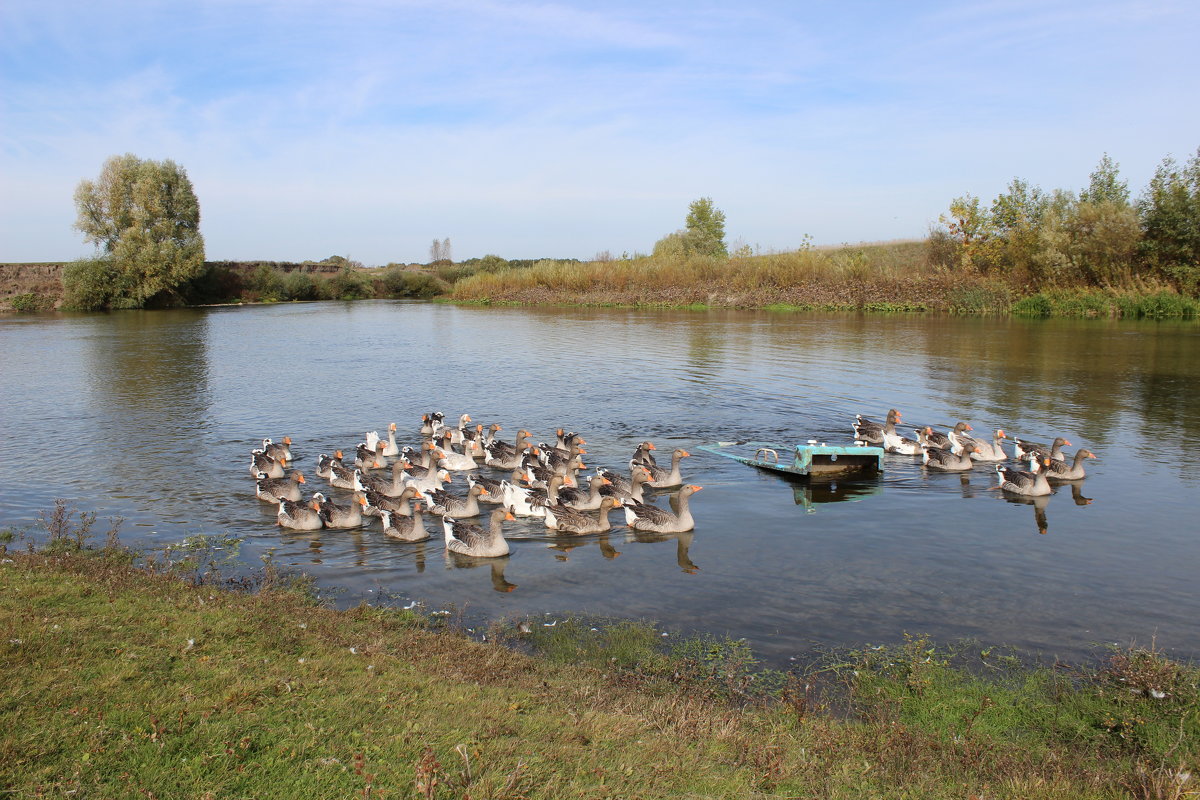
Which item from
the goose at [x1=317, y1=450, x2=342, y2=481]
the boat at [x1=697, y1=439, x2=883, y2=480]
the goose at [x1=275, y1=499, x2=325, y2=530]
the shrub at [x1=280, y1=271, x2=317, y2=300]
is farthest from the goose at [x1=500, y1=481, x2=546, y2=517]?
the shrub at [x1=280, y1=271, x2=317, y2=300]

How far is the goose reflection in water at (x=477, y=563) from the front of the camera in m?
10.8

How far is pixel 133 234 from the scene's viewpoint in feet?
215

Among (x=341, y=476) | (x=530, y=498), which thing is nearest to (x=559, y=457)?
(x=530, y=498)

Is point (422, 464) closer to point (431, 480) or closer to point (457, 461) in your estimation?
point (431, 480)

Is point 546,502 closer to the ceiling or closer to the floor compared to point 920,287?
closer to the floor

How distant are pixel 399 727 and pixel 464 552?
18.9ft

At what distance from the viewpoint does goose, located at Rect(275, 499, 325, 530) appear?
41.0 feet

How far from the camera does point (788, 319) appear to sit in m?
49.3

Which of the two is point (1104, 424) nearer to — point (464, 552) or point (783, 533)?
point (783, 533)

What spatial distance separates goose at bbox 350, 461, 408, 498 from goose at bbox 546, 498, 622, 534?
3154mm

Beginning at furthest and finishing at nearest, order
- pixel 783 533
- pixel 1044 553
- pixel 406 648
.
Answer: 1. pixel 783 533
2. pixel 1044 553
3. pixel 406 648

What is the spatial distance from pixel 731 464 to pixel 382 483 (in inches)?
274

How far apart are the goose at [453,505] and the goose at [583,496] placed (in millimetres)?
1420

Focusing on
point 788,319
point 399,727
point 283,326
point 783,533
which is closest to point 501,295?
point 283,326
